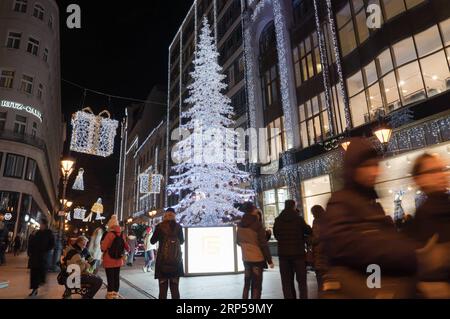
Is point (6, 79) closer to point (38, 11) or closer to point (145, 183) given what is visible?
point (38, 11)

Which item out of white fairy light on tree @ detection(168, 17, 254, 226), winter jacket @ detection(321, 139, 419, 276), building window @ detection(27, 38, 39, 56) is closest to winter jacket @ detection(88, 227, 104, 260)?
white fairy light on tree @ detection(168, 17, 254, 226)

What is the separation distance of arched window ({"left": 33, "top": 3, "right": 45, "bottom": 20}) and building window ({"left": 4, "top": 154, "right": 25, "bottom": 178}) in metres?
15.8

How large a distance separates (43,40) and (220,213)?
31.0m

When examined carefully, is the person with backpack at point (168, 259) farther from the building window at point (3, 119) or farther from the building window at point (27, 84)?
the building window at point (27, 84)

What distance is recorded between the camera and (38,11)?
37.2 metres

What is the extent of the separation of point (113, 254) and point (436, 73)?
13.9 metres

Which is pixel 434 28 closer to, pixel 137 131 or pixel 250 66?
pixel 250 66

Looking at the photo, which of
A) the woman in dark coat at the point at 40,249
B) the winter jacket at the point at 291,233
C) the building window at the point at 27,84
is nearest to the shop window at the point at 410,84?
the winter jacket at the point at 291,233

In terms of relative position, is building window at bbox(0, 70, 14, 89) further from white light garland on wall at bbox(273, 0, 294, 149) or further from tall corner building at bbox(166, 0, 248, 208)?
white light garland on wall at bbox(273, 0, 294, 149)

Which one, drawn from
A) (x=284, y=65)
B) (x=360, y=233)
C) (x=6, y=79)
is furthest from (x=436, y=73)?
(x=6, y=79)

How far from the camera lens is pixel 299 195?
2158cm

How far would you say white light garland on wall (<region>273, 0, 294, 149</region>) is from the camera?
76.0 ft

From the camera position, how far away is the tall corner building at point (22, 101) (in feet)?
107
